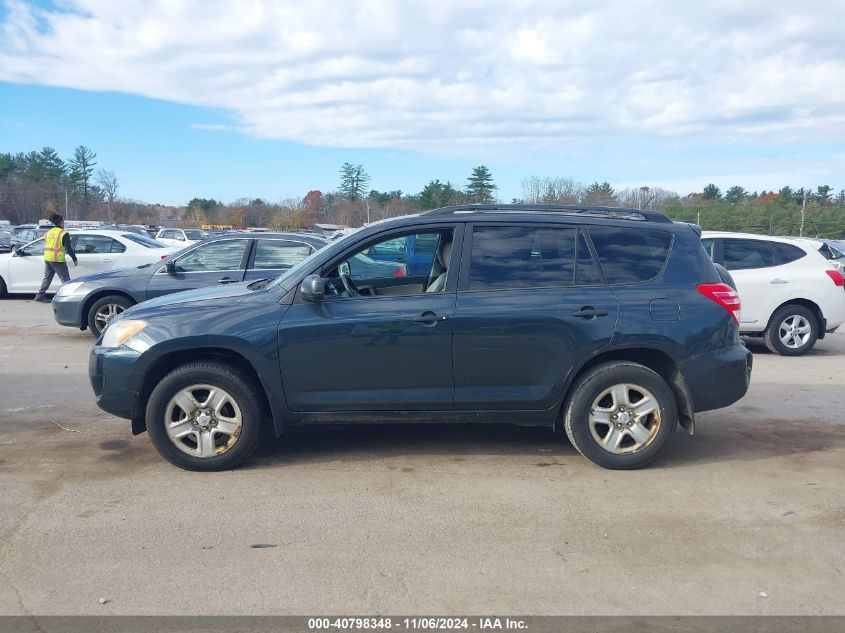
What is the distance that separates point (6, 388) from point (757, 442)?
24.0 feet

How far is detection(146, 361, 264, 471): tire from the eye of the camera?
5.29m

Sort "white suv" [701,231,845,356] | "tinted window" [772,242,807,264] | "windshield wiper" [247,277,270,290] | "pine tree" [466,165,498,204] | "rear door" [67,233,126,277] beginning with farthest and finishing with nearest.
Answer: "pine tree" [466,165,498,204]
"rear door" [67,233,126,277]
"tinted window" [772,242,807,264]
"white suv" [701,231,845,356]
"windshield wiper" [247,277,270,290]

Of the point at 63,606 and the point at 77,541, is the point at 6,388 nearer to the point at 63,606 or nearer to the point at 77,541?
the point at 77,541

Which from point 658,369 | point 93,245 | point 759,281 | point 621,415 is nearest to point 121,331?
point 621,415

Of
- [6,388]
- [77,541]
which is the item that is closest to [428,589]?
[77,541]

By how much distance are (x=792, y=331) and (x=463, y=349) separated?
7237mm

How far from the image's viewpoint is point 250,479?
5.26m

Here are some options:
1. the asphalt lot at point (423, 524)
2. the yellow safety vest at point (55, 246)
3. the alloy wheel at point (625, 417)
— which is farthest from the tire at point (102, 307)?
the alloy wheel at point (625, 417)

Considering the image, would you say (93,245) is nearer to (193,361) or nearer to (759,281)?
(193,361)

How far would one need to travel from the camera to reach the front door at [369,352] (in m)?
5.30

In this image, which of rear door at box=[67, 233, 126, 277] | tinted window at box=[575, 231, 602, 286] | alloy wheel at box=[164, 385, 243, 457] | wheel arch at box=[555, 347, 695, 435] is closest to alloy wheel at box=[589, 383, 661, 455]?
wheel arch at box=[555, 347, 695, 435]

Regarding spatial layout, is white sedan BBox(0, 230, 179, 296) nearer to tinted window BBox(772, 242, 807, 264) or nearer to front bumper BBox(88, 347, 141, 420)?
front bumper BBox(88, 347, 141, 420)

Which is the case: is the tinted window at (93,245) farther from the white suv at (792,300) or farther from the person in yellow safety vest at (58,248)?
the white suv at (792,300)

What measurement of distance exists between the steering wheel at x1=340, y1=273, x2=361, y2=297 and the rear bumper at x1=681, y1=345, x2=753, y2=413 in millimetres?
2418
